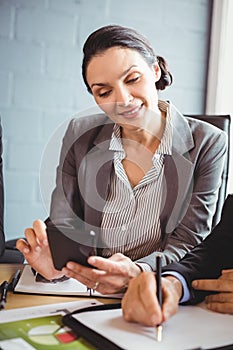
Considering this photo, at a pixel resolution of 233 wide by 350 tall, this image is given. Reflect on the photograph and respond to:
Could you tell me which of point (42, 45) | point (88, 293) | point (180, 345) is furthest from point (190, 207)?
point (42, 45)

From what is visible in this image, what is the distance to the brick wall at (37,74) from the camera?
206 cm

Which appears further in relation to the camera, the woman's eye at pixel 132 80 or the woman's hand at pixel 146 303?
the woman's eye at pixel 132 80

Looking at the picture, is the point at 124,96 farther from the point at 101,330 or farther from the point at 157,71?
the point at 101,330

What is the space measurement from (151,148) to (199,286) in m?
→ 0.55

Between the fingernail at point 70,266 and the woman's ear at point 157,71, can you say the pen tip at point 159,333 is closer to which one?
the fingernail at point 70,266

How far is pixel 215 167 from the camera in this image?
1427mm

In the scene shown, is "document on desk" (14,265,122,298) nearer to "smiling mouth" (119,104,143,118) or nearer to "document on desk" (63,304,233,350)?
"document on desk" (63,304,233,350)

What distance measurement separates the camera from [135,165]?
148 centimetres

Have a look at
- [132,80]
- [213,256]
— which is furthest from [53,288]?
[132,80]

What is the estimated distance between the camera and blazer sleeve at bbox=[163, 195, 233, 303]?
1.07m

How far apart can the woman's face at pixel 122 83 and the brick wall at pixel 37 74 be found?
28.1 inches

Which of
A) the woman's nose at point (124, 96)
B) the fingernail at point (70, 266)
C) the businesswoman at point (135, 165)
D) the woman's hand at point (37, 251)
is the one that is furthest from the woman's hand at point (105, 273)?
the woman's nose at point (124, 96)

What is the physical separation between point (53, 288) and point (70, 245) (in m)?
0.20

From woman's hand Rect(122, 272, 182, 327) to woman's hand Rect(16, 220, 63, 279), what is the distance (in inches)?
9.9
